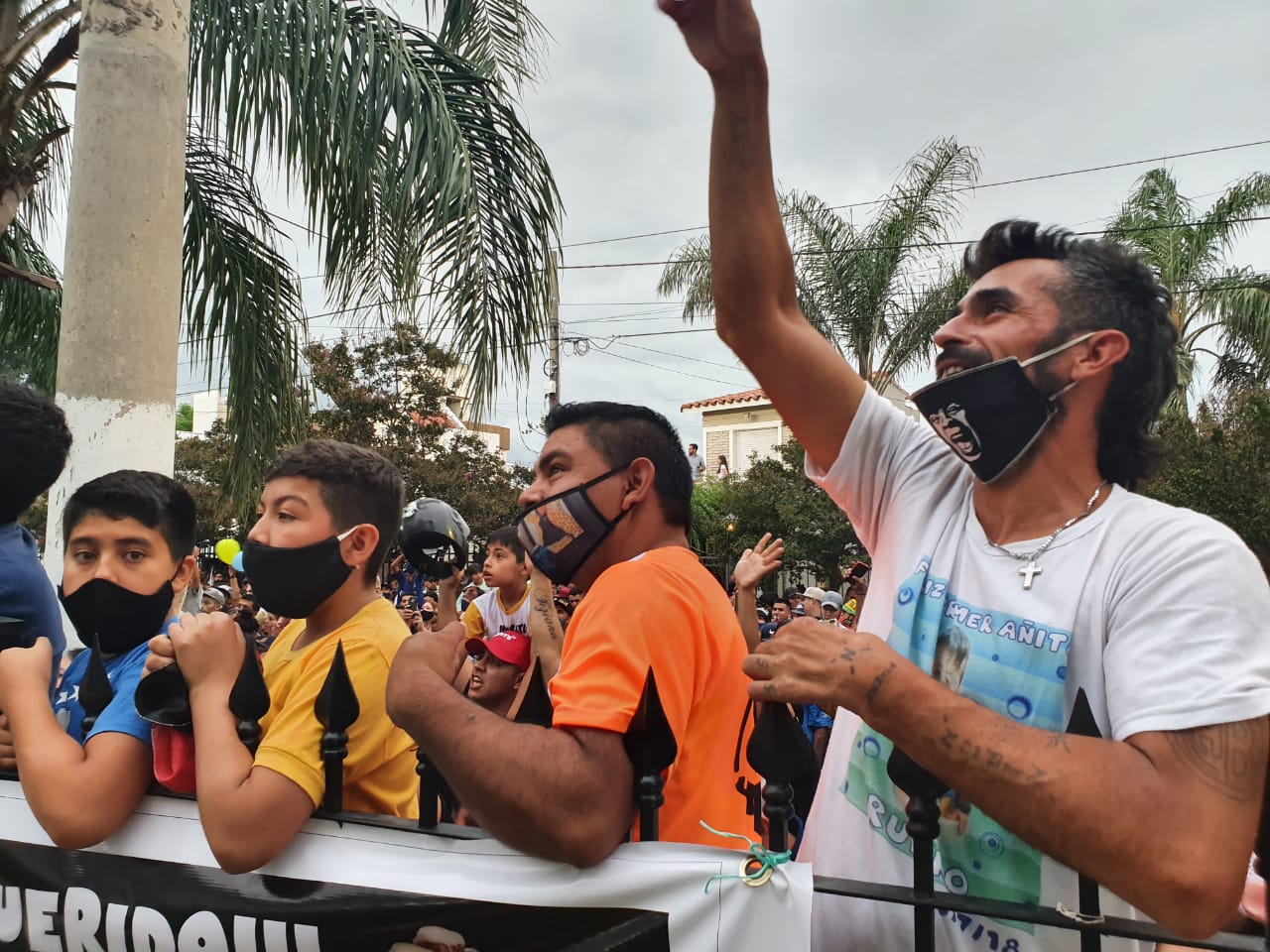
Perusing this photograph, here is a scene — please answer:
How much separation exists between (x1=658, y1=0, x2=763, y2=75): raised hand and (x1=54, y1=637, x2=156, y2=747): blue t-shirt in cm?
166

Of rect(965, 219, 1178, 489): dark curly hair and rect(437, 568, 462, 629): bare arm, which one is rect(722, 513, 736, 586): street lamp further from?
rect(965, 219, 1178, 489): dark curly hair

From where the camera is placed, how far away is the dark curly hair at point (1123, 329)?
1.61m

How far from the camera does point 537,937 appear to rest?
5.06ft

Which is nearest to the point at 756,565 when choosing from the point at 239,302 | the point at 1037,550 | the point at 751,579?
the point at 751,579

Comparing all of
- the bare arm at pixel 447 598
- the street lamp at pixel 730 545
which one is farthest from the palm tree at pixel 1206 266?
the bare arm at pixel 447 598

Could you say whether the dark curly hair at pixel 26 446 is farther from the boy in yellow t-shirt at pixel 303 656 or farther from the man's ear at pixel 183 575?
the boy in yellow t-shirt at pixel 303 656

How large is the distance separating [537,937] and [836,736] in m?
0.62

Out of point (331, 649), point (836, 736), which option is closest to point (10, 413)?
point (331, 649)

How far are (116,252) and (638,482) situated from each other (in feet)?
9.37

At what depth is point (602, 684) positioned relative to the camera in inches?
56.9

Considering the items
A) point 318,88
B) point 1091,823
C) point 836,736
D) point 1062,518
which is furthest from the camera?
point 318,88

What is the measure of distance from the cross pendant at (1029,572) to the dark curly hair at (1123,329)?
0.96ft

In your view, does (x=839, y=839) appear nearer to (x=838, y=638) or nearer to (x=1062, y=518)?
(x=838, y=638)

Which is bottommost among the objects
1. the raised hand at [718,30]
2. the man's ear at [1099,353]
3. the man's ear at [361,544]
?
the man's ear at [361,544]
